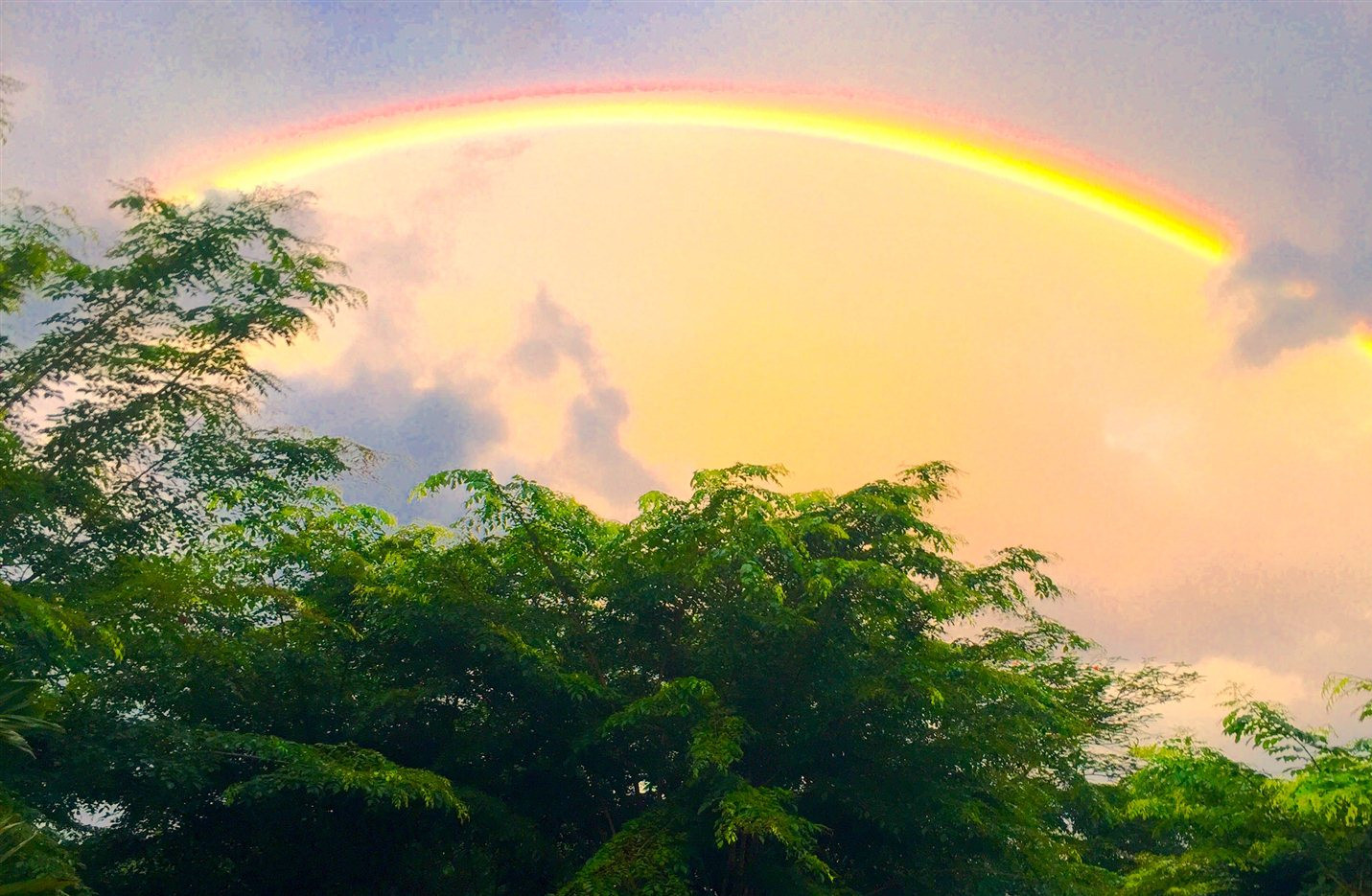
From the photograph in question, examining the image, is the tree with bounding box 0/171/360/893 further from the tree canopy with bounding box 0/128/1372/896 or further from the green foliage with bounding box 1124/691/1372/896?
the green foliage with bounding box 1124/691/1372/896

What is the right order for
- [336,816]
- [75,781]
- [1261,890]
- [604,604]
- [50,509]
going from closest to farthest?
1. [75,781]
2. [50,509]
3. [336,816]
4. [604,604]
5. [1261,890]

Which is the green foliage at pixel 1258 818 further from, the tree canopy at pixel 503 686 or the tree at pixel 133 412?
the tree at pixel 133 412

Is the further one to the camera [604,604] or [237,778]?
[604,604]

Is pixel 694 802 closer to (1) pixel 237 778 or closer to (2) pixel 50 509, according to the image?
(1) pixel 237 778

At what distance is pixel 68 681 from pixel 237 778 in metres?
2.22

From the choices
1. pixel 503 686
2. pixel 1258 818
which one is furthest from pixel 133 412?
pixel 1258 818

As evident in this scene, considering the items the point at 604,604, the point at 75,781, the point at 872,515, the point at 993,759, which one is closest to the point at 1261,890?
the point at 993,759

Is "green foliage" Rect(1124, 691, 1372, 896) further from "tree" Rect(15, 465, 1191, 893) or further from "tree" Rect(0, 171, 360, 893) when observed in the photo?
"tree" Rect(0, 171, 360, 893)

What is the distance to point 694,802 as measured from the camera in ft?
38.9

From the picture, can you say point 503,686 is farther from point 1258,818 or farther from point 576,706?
point 1258,818

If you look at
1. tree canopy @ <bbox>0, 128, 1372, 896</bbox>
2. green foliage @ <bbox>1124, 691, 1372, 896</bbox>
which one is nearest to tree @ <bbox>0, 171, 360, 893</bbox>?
tree canopy @ <bbox>0, 128, 1372, 896</bbox>

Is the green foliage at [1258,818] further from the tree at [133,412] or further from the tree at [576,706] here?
the tree at [133,412]

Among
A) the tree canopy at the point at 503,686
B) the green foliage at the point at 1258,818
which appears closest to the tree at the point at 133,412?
the tree canopy at the point at 503,686

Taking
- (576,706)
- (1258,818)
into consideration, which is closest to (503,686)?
(576,706)
